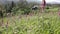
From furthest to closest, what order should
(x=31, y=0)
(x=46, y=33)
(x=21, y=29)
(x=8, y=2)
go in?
(x=31, y=0)
(x=8, y=2)
(x=21, y=29)
(x=46, y=33)

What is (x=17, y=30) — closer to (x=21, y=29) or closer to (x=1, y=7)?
(x=21, y=29)

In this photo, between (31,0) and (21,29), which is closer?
(21,29)

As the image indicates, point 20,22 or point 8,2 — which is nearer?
point 20,22

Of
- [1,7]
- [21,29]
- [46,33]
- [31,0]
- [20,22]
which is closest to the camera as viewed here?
[46,33]

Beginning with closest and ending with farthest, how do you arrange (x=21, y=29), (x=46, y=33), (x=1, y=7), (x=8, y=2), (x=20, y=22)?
(x=46, y=33)
(x=21, y=29)
(x=20, y=22)
(x=1, y=7)
(x=8, y=2)

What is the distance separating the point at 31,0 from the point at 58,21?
7444 mm

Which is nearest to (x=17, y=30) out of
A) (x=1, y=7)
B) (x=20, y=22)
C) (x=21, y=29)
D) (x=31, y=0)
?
(x=21, y=29)

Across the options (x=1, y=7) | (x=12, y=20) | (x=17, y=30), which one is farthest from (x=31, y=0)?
(x=17, y=30)

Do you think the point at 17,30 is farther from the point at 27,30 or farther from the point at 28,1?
the point at 28,1

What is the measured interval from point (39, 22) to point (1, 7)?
5.60 meters

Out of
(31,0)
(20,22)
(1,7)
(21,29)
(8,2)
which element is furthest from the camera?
(31,0)

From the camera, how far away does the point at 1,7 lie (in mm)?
10508

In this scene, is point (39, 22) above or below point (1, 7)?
above

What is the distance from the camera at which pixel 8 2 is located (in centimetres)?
1167
